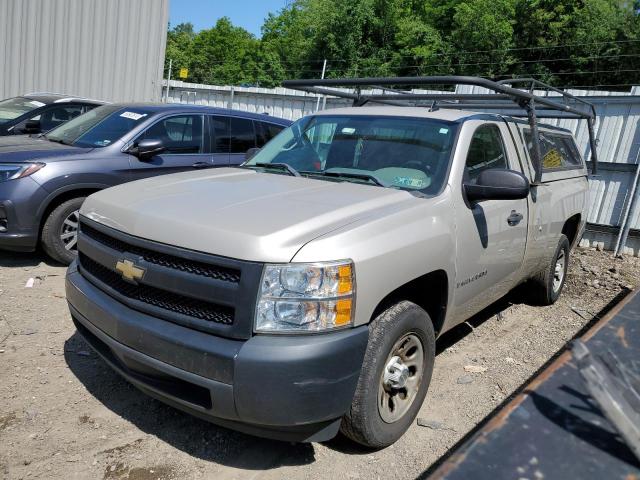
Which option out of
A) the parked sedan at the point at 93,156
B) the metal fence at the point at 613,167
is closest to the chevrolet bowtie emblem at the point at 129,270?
the parked sedan at the point at 93,156

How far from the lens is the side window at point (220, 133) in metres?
6.54

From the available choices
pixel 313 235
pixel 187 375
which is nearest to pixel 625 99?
pixel 313 235

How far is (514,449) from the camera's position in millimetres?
1343

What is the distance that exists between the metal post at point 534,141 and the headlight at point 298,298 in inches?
95.5

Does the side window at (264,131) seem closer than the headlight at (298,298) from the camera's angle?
No

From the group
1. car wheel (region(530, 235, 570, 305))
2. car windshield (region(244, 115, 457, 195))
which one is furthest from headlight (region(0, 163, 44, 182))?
car wheel (region(530, 235, 570, 305))

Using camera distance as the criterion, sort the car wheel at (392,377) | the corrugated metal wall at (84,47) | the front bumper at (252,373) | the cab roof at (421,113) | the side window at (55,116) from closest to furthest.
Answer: the front bumper at (252,373) < the car wheel at (392,377) < the cab roof at (421,113) < the side window at (55,116) < the corrugated metal wall at (84,47)

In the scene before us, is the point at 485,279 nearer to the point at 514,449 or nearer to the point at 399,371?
the point at 399,371

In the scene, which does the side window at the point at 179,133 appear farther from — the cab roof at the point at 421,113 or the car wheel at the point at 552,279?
the car wheel at the point at 552,279

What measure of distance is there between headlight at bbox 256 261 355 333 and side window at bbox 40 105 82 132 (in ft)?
22.3

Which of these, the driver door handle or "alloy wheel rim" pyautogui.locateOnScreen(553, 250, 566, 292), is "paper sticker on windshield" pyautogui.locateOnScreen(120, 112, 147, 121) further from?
"alloy wheel rim" pyautogui.locateOnScreen(553, 250, 566, 292)

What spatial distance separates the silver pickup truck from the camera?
232cm

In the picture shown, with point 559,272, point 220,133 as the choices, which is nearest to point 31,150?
point 220,133

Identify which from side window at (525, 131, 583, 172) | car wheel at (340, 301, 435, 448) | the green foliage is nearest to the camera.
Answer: car wheel at (340, 301, 435, 448)
